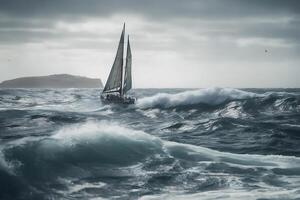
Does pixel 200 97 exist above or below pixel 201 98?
above

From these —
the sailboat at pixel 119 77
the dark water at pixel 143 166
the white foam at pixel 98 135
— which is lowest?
the dark water at pixel 143 166

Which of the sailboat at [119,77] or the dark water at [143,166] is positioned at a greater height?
the sailboat at [119,77]

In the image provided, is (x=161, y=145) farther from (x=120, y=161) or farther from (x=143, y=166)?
(x=143, y=166)

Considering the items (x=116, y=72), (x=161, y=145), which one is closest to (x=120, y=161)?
(x=161, y=145)

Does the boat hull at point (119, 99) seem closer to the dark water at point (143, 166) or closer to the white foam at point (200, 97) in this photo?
Result: the white foam at point (200, 97)

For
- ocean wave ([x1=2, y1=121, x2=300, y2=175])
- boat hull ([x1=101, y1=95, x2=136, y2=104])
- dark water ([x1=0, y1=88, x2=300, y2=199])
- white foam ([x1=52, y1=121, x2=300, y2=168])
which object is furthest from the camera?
boat hull ([x1=101, y1=95, x2=136, y2=104])

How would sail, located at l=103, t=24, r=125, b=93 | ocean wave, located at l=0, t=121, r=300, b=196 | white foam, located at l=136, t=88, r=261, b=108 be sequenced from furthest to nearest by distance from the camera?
sail, located at l=103, t=24, r=125, b=93, white foam, located at l=136, t=88, r=261, b=108, ocean wave, located at l=0, t=121, r=300, b=196

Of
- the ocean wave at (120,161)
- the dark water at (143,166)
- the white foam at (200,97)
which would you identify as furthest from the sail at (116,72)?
the ocean wave at (120,161)

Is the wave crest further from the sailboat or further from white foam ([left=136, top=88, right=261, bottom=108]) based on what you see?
the sailboat

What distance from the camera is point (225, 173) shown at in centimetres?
1178

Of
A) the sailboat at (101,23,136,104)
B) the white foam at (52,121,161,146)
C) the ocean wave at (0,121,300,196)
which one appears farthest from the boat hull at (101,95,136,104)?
the ocean wave at (0,121,300,196)

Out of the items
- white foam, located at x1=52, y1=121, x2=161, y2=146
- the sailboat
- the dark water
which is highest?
the sailboat

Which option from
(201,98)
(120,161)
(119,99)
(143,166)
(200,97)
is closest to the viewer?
(143,166)

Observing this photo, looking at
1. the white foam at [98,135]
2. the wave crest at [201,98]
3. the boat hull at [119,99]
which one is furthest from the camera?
the boat hull at [119,99]
